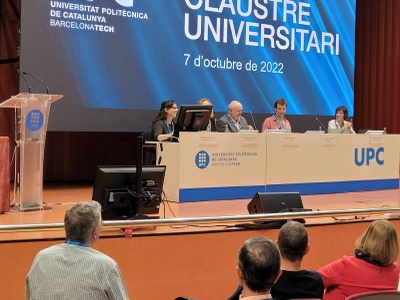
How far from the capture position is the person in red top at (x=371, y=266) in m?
3.08

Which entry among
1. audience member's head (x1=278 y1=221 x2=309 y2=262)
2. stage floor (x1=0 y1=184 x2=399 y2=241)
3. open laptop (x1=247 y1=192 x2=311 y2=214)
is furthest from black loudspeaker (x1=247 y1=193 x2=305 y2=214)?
audience member's head (x1=278 y1=221 x2=309 y2=262)

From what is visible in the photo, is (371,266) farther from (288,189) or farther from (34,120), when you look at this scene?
(288,189)

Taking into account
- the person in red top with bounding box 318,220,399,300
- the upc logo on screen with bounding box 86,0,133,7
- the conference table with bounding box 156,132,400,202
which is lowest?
the person in red top with bounding box 318,220,399,300

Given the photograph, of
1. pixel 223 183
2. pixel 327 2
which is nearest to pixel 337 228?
pixel 223 183

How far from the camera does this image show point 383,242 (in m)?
3.06

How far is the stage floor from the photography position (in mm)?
4462

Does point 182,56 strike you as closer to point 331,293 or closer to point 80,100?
point 80,100

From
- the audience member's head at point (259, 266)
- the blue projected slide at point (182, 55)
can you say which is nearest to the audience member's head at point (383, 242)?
the audience member's head at point (259, 266)

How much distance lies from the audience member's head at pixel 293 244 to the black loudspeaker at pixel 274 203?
67.7 inches

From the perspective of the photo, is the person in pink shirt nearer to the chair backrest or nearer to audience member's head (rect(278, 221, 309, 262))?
audience member's head (rect(278, 221, 309, 262))

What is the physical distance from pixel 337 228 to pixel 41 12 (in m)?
4.07

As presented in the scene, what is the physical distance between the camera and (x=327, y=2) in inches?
376

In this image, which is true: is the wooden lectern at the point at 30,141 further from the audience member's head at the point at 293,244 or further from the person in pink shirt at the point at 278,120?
the person in pink shirt at the point at 278,120

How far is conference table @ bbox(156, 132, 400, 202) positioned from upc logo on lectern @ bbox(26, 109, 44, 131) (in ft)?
4.19
